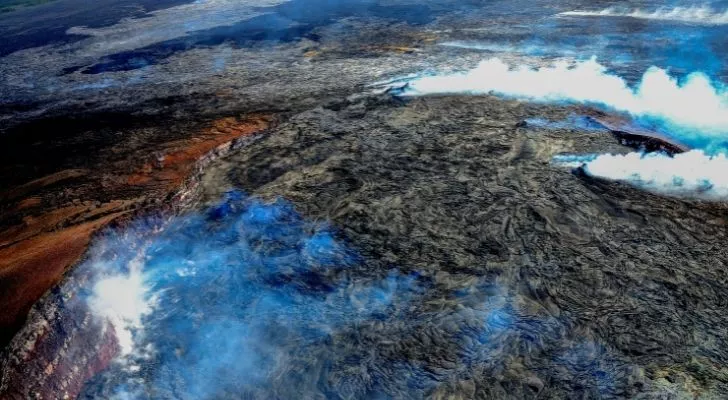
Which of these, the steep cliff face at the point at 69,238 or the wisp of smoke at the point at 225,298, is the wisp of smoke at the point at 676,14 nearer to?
the steep cliff face at the point at 69,238

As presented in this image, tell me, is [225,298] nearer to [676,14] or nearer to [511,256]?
[511,256]

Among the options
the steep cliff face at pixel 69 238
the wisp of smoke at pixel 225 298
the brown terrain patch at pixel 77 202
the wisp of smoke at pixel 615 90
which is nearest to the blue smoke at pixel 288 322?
the wisp of smoke at pixel 225 298

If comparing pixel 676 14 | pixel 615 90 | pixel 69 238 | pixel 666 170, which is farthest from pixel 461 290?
pixel 676 14

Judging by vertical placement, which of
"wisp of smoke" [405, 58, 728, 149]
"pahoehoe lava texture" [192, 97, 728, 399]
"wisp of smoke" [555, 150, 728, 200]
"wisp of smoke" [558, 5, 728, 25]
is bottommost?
"pahoehoe lava texture" [192, 97, 728, 399]

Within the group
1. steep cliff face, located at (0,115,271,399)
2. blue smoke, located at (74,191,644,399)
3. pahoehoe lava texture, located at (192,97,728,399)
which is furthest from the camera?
steep cliff face, located at (0,115,271,399)

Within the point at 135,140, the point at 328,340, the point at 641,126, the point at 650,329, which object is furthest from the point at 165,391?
the point at 641,126

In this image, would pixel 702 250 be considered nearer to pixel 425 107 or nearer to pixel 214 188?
pixel 425 107

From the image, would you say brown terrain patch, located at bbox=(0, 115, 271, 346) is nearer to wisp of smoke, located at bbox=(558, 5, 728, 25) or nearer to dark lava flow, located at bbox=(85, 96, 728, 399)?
dark lava flow, located at bbox=(85, 96, 728, 399)

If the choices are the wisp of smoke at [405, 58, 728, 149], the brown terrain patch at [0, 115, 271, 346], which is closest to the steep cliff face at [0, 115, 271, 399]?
the brown terrain patch at [0, 115, 271, 346]
